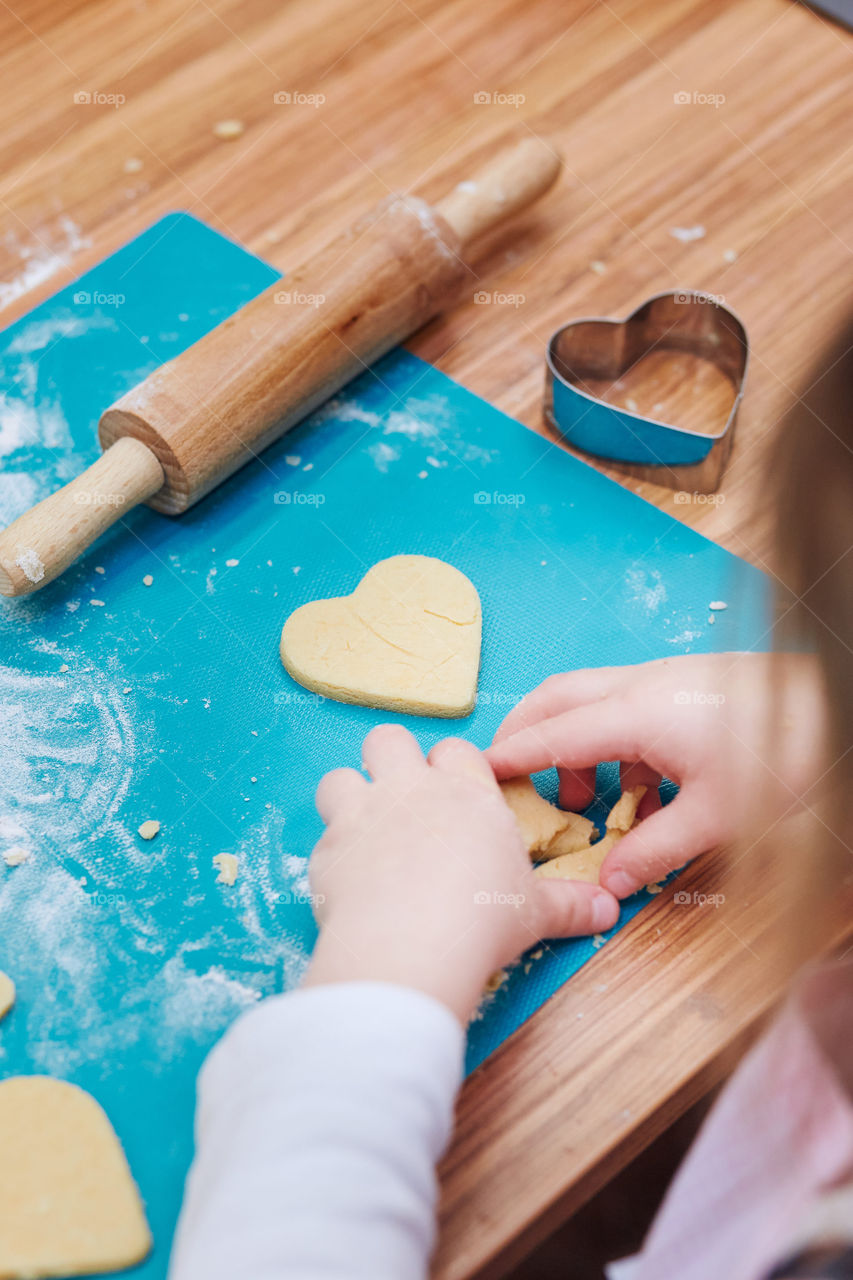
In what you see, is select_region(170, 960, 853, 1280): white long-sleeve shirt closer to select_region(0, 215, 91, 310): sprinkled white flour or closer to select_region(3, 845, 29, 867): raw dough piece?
select_region(3, 845, 29, 867): raw dough piece

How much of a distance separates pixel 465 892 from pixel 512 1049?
0.41 feet

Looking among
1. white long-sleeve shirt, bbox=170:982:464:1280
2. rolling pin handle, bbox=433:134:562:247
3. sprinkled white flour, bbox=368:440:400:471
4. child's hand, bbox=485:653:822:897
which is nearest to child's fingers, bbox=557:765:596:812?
child's hand, bbox=485:653:822:897

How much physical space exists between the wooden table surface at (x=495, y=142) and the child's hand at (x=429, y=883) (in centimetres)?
38

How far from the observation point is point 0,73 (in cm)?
135

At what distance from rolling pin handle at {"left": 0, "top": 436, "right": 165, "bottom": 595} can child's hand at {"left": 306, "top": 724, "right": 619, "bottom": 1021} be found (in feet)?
1.06

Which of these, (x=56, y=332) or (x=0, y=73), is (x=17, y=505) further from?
(x=0, y=73)

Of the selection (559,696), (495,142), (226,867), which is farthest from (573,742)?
(495,142)

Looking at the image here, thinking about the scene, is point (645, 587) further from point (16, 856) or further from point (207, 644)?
point (16, 856)

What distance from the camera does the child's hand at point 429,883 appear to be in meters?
0.67

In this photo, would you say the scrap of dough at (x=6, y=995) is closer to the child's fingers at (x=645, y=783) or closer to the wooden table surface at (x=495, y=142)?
the child's fingers at (x=645, y=783)

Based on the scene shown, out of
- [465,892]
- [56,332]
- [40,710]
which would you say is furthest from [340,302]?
[465,892]

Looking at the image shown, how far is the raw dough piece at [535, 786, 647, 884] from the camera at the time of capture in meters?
0.80

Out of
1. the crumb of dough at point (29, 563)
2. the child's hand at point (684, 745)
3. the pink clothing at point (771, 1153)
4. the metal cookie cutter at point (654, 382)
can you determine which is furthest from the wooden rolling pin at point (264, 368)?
the pink clothing at point (771, 1153)

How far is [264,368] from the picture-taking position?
1.02 metres
